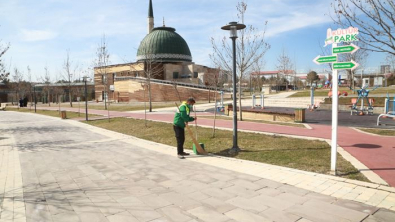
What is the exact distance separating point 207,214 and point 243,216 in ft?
1.83

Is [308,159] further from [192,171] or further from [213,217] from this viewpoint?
[213,217]

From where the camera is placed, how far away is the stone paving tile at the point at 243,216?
3.85m

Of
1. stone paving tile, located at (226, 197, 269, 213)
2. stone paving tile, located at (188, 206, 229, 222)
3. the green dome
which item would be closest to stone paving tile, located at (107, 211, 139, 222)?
stone paving tile, located at (188, 206, 229, 222)

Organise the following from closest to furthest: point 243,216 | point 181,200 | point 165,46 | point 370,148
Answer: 1. point 243,216
2. point 181,200
3. point 370,148
4. point 165,46

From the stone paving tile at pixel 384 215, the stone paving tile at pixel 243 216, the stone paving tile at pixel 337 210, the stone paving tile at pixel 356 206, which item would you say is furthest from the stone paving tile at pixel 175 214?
the stone paving tile at pixel 384 215

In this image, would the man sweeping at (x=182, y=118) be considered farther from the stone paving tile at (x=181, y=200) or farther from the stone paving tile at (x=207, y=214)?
the stone paving tile at (x=207, y=214)

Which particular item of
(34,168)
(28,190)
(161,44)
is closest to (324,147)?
(28,190)

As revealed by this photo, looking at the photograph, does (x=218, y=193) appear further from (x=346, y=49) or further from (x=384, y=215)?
(x=346, y=49)

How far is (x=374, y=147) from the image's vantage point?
26.2 ft

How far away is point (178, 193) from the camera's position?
5.00m

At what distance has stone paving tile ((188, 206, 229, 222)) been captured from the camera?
3920mm

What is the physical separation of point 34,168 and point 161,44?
2166 inches

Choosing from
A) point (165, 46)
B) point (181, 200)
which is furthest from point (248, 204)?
point (165, 46)

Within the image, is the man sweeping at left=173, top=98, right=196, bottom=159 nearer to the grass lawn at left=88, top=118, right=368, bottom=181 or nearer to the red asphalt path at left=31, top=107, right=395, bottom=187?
the grass lawn at left=88, top=118, right=368, bottom=181
